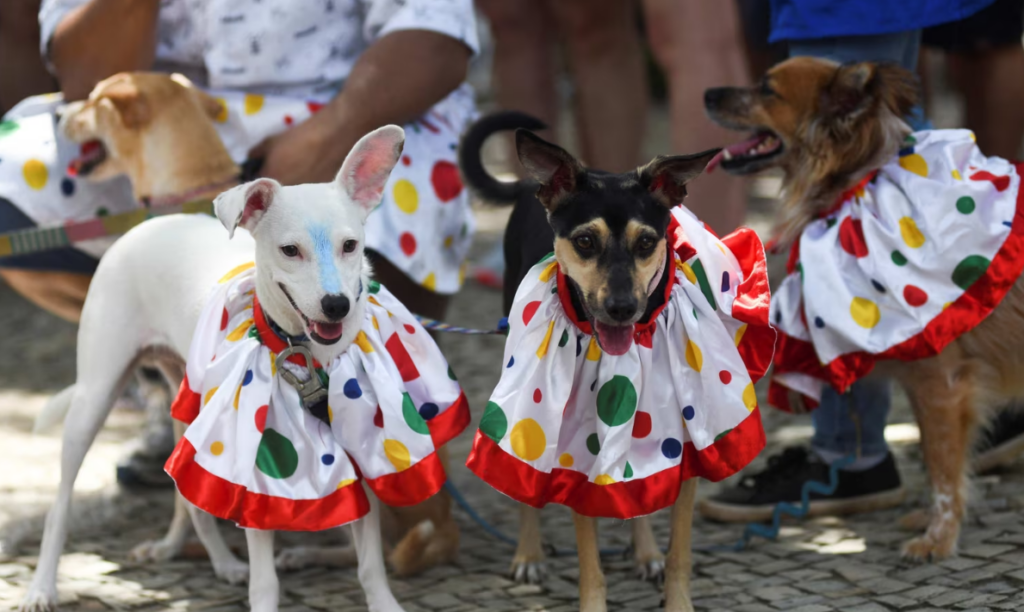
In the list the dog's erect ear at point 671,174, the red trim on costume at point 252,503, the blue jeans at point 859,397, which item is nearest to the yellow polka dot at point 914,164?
the blue jeans at point 859,397

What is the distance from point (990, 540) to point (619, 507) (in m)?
1.24

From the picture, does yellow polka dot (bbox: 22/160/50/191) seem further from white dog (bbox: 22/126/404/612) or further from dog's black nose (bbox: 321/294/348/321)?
dog's black nose (bbox: 321/294/348/321)

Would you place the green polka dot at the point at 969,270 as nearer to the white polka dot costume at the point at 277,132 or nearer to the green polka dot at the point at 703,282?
the green polka dot at the point at 703,282

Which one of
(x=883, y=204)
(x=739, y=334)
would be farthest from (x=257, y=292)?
(x=883, y=204)

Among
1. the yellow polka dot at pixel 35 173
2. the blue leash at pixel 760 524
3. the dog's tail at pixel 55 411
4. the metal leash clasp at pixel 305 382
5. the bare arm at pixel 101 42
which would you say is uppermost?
the bare arm at pixel 101 42

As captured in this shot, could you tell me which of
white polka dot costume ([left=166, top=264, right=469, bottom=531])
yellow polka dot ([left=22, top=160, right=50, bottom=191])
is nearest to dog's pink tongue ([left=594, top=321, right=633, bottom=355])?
white polka dot costume ([left=166, top=264, right=469, bottom=531])

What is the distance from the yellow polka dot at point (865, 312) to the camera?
118 inches

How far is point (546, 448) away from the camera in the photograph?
2580 millimetres

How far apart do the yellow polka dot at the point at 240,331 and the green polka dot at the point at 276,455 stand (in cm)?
25

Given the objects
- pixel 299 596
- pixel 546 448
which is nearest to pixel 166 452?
pixel 299 596

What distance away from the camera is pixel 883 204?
10.1 feet

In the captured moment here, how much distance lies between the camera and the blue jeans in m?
3.42

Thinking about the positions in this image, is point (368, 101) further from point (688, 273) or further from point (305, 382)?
point (688, 273)

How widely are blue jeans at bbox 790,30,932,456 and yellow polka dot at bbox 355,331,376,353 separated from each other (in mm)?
1537
